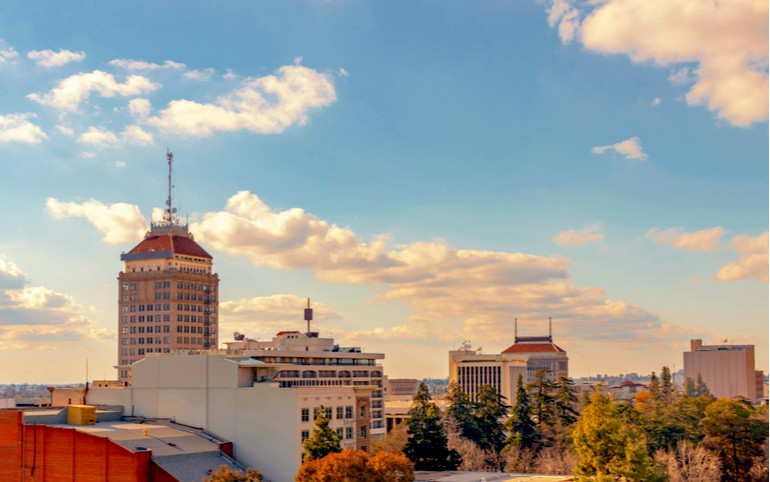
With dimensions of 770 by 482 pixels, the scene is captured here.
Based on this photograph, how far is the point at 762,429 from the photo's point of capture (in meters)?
125

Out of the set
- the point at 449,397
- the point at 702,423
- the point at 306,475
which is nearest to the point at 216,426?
the point at 306,475

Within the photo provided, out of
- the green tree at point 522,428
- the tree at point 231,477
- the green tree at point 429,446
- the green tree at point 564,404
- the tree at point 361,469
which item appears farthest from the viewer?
the green tree at point 564,404

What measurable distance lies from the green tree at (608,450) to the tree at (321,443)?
95.4ft

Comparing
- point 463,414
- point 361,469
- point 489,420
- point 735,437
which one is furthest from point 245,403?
point 735,437

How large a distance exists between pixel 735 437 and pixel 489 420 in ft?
160

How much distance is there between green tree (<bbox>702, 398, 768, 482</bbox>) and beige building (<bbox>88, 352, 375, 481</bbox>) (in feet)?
163

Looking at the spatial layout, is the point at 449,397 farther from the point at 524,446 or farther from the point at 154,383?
the point at 154,383

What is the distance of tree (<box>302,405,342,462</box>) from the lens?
108812mm

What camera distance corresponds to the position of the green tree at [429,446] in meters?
140

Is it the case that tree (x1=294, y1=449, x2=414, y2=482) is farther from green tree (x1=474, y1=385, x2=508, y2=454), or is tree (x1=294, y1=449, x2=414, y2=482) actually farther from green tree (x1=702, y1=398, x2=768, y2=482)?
green tree (x1=474, y1=385, x2=508, y2=454)

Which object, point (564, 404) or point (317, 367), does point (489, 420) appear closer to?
point (564, 404)

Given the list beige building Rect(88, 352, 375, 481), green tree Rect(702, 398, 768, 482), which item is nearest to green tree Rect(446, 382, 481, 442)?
beige building Rect(88, 352, 375, 481)

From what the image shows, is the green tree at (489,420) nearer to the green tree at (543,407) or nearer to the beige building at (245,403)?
the green tree at (543,407)

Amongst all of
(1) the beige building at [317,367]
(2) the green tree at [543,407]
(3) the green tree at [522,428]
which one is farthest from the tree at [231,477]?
(2) the green tree at [543,407]
